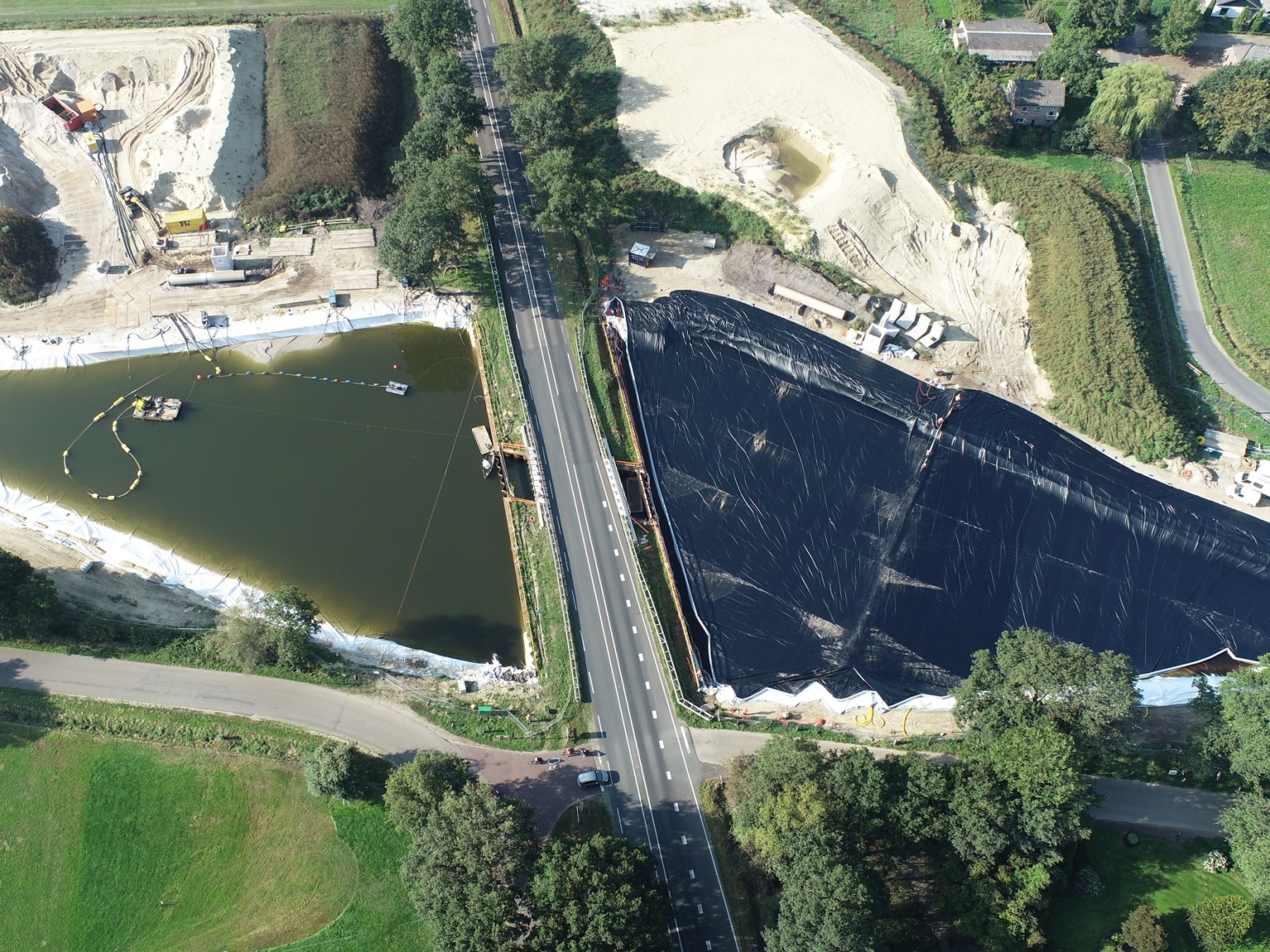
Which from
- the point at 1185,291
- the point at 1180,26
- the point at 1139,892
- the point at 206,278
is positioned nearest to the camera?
the point at 1139,892

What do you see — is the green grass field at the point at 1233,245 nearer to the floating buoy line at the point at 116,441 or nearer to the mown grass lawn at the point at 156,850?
the mown grass lawn at the point at 156,850

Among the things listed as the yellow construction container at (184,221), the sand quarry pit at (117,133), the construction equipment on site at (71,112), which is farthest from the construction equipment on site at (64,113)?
the yellow construction container at (184,221)

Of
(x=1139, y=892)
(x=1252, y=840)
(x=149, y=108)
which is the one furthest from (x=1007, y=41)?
(x=149, y=108)

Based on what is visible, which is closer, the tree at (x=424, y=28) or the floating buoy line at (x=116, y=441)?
the floating buoy line at (x=116, y=441)

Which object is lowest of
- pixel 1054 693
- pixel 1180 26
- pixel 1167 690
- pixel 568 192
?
pixel 1167 690

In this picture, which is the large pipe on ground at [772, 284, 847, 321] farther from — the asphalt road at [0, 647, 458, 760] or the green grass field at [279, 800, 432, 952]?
the green grass field at [279, 800, 432, 952]

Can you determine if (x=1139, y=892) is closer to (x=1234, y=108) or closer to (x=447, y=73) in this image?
Result: (x=1234, y=108)

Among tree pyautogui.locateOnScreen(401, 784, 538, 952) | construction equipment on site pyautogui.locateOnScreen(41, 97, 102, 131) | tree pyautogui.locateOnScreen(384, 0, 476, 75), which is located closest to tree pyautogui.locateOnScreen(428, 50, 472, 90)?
tree pyautogui.locateOnScreen(384, 0, 476, 75)

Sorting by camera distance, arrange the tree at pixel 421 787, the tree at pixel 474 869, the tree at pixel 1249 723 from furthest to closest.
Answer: the tree at pixel 421 787 < the tree at pixel 1249 723 < the tree at pixel 474 869
